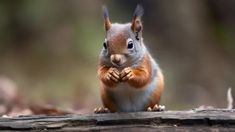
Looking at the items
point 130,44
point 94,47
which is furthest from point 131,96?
point 94,47

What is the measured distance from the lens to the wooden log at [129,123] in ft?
14.0

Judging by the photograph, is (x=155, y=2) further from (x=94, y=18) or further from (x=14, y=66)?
(x=14, y=66)

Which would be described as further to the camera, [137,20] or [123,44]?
[137,20]

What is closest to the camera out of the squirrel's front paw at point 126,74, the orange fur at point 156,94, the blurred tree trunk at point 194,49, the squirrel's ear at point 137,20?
the squirrel's front paw at point 126,74

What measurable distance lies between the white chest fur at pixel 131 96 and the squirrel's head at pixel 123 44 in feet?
0.58

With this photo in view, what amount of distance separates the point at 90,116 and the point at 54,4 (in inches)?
212

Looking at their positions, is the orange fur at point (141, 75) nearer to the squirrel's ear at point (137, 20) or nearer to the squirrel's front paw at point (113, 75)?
the squirrel's front paw at point (113, 75)

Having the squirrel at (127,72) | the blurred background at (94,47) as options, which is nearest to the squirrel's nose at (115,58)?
the squirrel at (127,72)

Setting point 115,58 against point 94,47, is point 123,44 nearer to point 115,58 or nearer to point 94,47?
point 115,58

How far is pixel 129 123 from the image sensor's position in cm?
433

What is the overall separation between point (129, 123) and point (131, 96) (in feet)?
0.75

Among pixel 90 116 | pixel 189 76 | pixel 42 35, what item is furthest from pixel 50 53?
pixel 90 116

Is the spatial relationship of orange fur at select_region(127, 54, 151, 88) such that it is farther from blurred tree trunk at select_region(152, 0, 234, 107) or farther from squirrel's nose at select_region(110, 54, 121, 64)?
blurred tree trunk at select_region(152, 0, 234, 107)

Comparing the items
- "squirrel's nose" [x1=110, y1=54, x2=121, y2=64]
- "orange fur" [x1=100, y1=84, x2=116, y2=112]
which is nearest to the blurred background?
"orange fur" [x1=100, y1=84, x2=116, y2=112]
